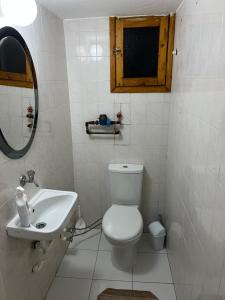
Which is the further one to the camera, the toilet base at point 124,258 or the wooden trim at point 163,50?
the toilet base at point 124,258

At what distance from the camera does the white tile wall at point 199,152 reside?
890 millimetres

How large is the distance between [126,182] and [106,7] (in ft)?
4.88

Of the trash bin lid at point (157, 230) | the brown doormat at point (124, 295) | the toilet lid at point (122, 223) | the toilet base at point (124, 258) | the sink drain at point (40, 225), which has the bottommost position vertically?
the brown doormat at point (124, 295)

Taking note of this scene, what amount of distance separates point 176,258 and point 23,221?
1.21m

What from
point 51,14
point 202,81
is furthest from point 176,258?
point 51,14

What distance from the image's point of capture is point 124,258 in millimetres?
1870

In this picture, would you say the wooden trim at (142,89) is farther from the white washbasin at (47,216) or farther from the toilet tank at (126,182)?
the white washbasin at (47,216)

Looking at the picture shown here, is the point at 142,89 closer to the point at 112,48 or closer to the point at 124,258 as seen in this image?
the point at 112,48

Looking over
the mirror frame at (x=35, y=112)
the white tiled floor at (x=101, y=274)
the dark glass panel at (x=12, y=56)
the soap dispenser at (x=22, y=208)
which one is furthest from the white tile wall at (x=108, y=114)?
the soap dispenser at (x=22, y=208)

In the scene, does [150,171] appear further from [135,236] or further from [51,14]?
[51,14]

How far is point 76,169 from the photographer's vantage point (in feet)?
7.31

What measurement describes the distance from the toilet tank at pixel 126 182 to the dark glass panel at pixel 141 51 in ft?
2.84

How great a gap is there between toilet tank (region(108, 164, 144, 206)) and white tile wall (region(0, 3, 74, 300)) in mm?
458

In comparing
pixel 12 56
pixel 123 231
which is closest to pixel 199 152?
pixel 123 231
